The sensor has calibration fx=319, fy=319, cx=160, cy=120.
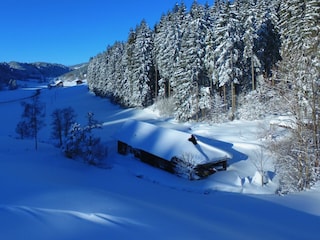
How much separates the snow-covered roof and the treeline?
11.7m

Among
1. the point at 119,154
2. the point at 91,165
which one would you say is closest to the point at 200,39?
the point at 119,154

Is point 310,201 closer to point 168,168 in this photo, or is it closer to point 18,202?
point 18,202

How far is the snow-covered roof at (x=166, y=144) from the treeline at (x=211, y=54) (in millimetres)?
11721

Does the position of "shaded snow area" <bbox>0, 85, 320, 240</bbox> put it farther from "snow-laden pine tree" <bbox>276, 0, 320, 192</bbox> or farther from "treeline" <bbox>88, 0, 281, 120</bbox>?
"treeline" <bbox>88, 0, 281, 120</bbox>

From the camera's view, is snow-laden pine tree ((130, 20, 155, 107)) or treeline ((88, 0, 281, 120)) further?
snow-laden pine tree ((130, 20, 155, 107))

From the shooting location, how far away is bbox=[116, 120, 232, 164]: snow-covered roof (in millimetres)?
27442

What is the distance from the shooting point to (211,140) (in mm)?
34406

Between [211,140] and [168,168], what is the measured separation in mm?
7250

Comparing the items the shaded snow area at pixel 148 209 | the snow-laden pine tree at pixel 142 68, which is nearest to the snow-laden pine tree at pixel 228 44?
the shaded snow area at pixel 148 209

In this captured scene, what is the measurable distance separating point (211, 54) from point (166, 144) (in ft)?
58.5

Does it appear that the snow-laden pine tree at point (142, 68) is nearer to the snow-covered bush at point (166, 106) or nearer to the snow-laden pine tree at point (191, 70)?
the snow-covered bush at point (166, 106)

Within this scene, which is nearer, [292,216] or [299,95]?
[292,216]

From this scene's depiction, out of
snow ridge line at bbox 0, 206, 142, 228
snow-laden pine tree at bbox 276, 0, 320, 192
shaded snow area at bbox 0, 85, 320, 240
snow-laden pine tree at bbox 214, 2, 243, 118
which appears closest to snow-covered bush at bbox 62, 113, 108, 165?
shaded snow area at bbox 0, 85, 320, 240

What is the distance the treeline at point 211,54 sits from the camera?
133ft
